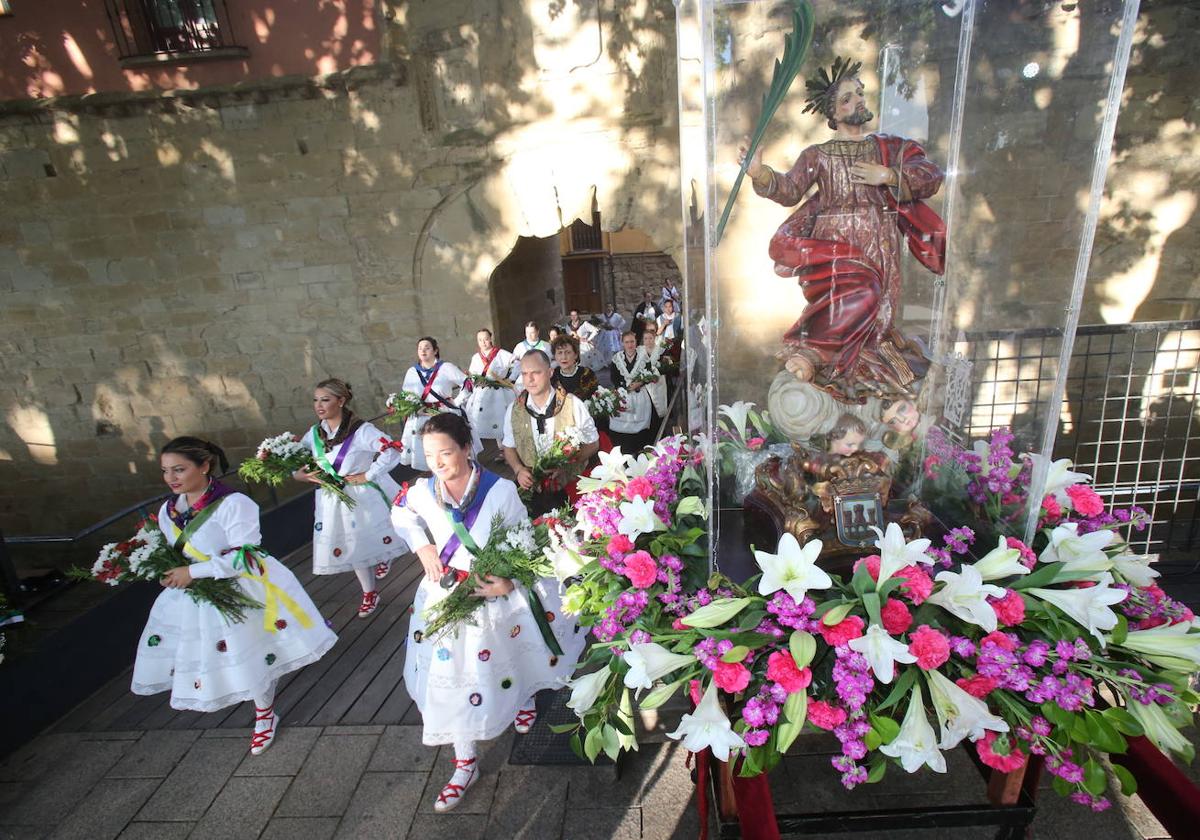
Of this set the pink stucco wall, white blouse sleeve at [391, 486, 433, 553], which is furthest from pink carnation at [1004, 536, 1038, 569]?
the pink stucco wall

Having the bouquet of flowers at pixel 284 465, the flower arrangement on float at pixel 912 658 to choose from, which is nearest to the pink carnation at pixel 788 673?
the flower arrangement on float at pixel 912 658

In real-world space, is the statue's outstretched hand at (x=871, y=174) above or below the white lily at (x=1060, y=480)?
above

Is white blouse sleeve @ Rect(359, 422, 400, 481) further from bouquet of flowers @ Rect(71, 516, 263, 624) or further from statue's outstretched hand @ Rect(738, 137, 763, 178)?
statue's outstretched hand @ Rect(738, 137, 763, 178)

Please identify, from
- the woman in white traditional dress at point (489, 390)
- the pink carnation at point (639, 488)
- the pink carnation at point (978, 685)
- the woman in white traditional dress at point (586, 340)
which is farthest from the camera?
the woman in white traditional dress at point (586, 340)

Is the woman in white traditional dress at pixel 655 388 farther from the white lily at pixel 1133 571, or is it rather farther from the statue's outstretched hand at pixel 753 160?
the white lily at pixel 1133 571

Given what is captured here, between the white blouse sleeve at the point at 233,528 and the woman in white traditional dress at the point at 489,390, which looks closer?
the white blouse sleeve at the point at 233,528

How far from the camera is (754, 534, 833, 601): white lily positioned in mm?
2119

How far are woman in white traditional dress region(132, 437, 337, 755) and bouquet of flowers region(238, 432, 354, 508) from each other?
102cm

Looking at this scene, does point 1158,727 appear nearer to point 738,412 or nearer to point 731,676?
point 731,676

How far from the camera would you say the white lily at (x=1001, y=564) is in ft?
7.36

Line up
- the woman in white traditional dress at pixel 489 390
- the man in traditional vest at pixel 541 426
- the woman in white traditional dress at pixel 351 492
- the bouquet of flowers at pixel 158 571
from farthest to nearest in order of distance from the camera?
the woman in white traditional dress at pixel 489 390 < the woman in white traditional dress at pixel 351 492 < the man in traditional vest at pixel 541 426 < the bouquet of flowers at pixel 158 571

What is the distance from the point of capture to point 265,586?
158 inches

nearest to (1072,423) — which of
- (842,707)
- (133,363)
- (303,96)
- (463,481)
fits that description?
(842,707)

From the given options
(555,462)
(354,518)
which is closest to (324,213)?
(354,518)
